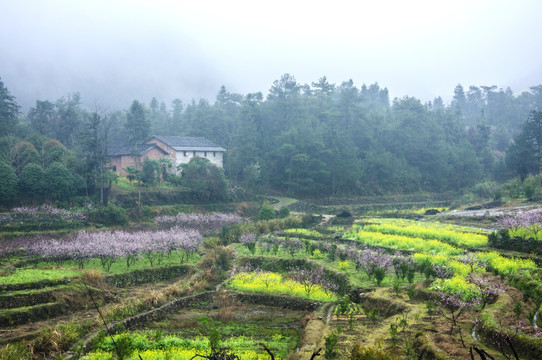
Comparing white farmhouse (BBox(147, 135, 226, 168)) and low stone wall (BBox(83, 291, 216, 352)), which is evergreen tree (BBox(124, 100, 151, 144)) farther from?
low stone wall (BBox(83, 291, 216, 352))

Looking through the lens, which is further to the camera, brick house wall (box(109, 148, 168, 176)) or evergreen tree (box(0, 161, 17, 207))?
brick house wall (box(109, 148, 168, 176))

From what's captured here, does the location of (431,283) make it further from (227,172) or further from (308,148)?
(227,172)

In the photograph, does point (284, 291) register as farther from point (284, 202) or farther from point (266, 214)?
point (284, 202)

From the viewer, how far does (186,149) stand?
53.3 m

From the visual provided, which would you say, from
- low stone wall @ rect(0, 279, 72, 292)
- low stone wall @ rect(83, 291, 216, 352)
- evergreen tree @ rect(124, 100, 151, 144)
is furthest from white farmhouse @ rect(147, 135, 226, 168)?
low stone wall @ rect(83, 291, 216, 352)

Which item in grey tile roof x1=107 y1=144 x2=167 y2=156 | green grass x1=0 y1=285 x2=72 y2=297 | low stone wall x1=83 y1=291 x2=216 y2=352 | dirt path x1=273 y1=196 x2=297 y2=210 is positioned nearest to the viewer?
low stone wall x1=83 y1=291 x2=216 y2=352

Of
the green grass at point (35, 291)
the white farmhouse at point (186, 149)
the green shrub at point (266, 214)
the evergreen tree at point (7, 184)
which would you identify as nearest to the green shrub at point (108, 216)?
the evergreen tree at point (7, 184)

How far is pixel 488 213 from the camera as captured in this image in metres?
32.2

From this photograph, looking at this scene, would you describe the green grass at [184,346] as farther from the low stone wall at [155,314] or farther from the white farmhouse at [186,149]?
the white farmhouse at [186,149]

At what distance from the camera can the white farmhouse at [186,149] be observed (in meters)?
52.4

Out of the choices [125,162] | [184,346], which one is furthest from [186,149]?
[184,346]

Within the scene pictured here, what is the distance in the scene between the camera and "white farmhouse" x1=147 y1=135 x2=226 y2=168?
5241 centimetres

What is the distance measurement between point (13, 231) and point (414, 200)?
49034 mm

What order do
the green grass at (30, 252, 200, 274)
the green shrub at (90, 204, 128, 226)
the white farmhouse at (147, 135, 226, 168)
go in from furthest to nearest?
the white farmhouse at (147, 135, 226, 168) < the green shrub at (90, 204, 128, 226) < the green grass at (30, 252, 200, 274)
